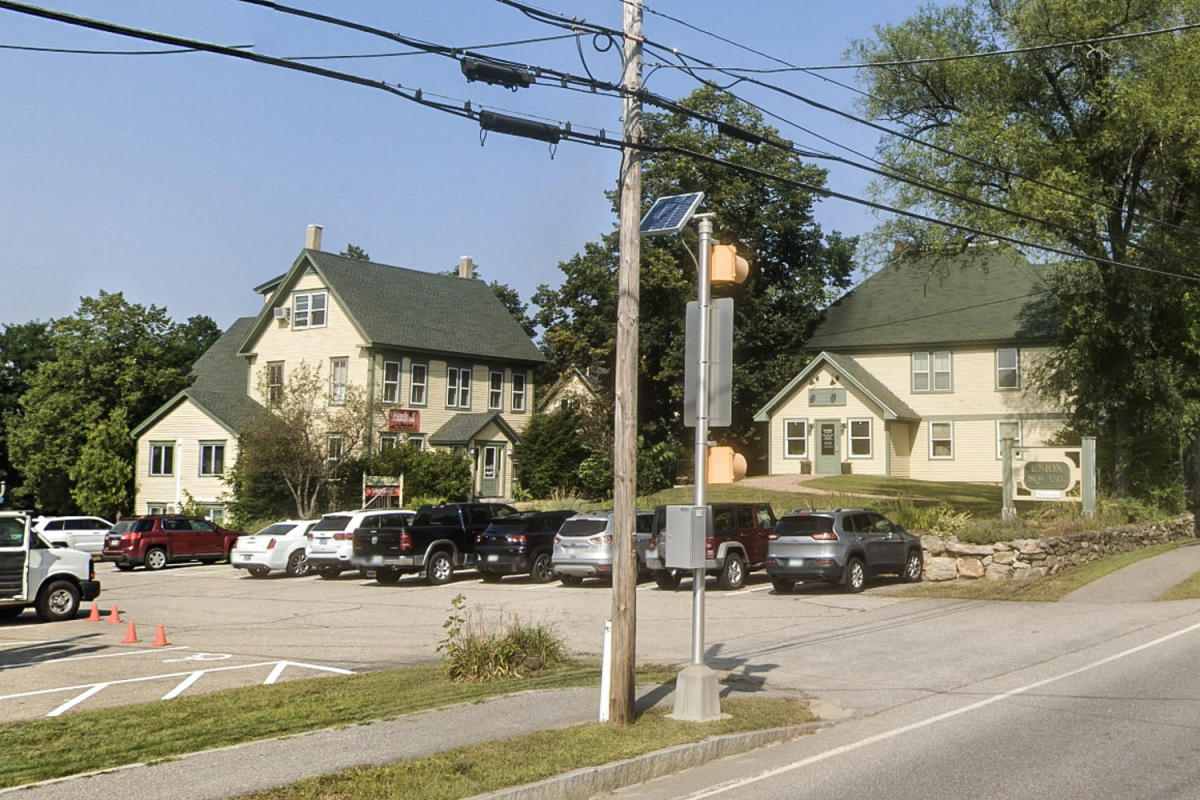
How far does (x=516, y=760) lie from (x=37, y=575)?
14.5 meters

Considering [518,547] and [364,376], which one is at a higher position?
[364,376]

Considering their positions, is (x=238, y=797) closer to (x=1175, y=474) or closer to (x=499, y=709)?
(x=499, y=709)

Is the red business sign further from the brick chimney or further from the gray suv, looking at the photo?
the gray suv

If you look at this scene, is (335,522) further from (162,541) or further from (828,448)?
(828,448)

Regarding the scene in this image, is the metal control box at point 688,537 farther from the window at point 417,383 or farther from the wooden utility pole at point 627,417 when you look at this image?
the window at point 417,383

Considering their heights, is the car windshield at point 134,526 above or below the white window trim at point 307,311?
below

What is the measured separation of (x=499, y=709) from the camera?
1080 centimetres

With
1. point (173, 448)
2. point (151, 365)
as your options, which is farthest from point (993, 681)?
point (151, 365)

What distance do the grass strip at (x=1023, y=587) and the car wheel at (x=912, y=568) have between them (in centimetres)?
42

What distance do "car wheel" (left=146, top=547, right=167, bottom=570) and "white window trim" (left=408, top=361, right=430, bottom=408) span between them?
48.5ft

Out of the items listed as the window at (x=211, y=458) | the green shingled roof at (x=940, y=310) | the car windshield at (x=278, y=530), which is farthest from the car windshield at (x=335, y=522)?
the green shingled roof at (x=940, y=310)

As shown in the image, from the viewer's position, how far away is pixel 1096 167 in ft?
102

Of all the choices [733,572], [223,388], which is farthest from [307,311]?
[733,572]

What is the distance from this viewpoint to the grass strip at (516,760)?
7.80 metres
